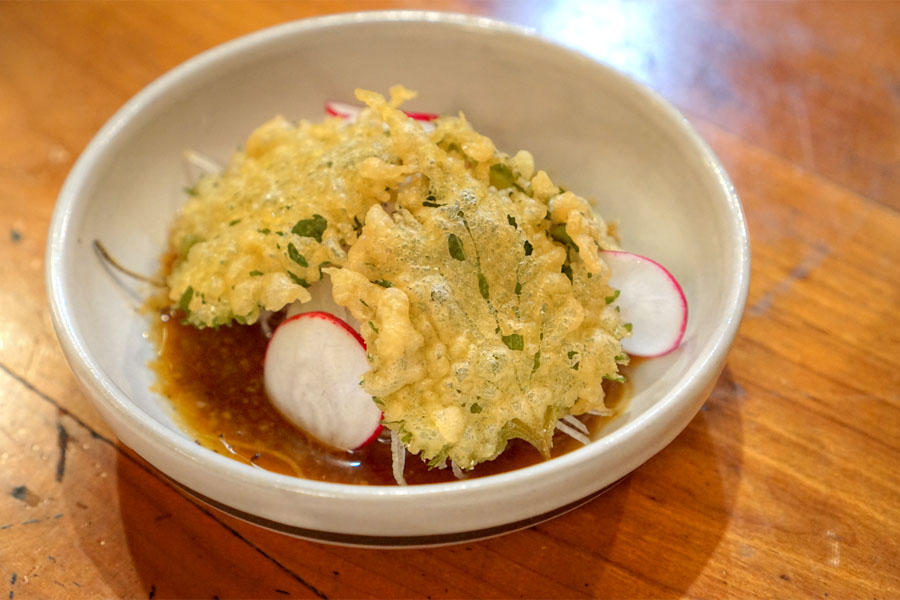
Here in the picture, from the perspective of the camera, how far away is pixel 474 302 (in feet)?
4.39

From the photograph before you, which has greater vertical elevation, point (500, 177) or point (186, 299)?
point (500, 177)

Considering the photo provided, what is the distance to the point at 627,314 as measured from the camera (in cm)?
155

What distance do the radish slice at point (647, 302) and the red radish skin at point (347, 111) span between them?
66cm

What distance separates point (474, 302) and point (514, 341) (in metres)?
0.10

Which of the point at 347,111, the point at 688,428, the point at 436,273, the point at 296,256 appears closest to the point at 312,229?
the point at 296,256

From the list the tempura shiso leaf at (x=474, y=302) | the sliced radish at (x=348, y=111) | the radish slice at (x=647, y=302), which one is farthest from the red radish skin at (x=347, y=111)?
the radish slice at (x=647, y=302)

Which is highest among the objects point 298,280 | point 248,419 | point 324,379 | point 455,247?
point 455,247

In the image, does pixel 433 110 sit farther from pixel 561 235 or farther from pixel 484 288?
pixel 484 288

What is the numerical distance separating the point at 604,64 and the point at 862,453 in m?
1.04

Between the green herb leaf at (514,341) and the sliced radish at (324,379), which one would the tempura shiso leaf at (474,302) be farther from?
the sliced radish at (324,379)

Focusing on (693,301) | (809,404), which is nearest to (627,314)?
(693,301)

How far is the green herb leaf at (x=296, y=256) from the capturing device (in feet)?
4.67

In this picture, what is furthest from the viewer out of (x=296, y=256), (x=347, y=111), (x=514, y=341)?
(x=347, y=111)

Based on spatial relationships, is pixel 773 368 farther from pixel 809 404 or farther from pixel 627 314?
pixel 627 314
